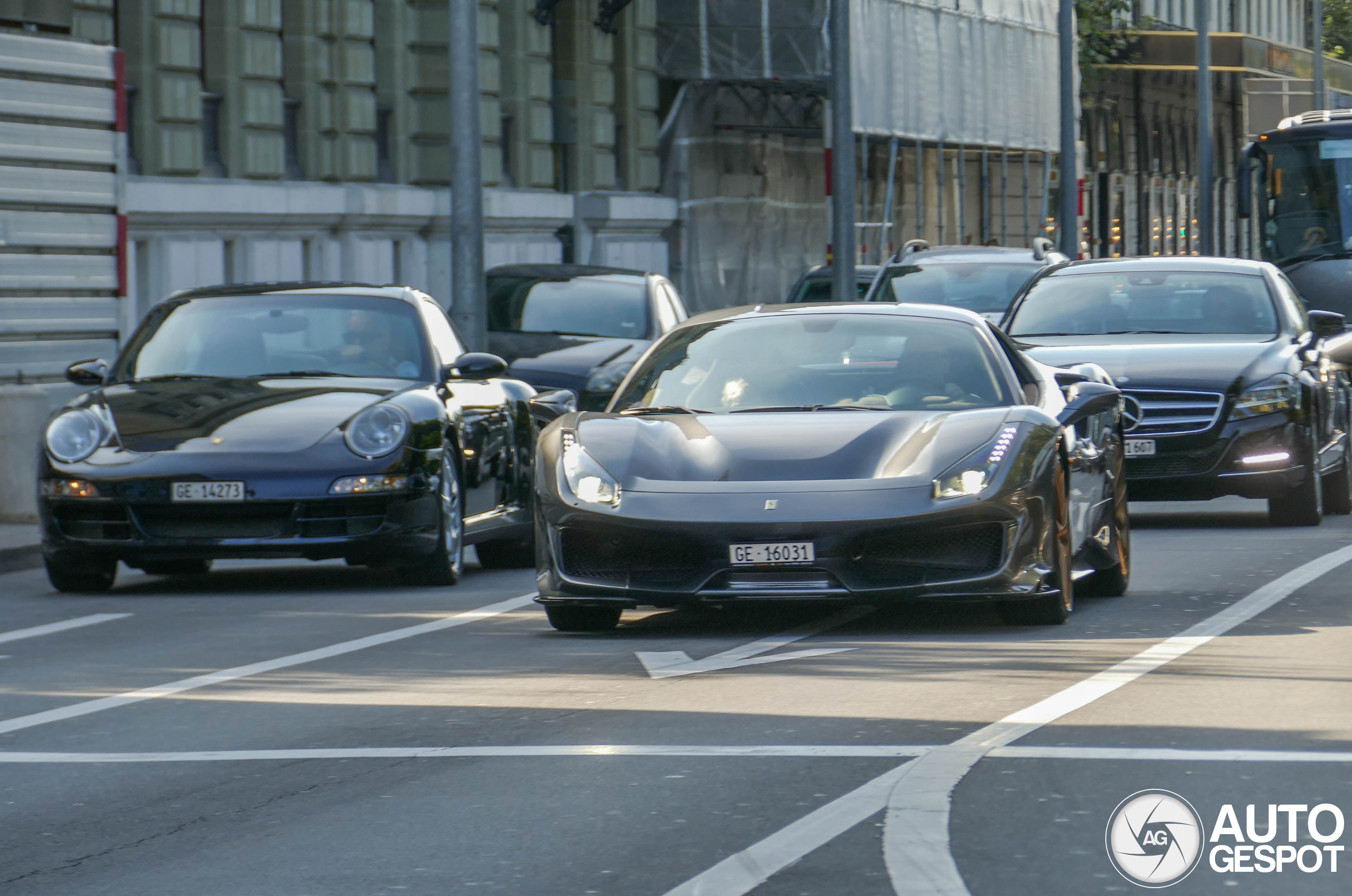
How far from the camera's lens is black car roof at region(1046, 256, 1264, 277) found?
53.2ft

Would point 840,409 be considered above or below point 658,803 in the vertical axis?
above

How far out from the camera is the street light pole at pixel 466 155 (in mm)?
20891

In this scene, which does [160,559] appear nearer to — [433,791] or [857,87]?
[433,791]

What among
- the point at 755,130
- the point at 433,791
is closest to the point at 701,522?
the point at 433,791

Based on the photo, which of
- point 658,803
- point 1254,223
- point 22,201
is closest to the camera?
point 658,803

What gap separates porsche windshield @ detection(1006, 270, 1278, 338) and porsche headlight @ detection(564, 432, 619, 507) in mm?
6827

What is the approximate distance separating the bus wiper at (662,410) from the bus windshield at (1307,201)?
76.7 feet

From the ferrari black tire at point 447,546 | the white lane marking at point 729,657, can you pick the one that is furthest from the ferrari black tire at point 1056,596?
the ferrari black tire at point 447,546

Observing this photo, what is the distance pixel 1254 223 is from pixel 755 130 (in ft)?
28.2

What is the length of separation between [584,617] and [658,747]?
9.81ft

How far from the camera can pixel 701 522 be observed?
9.16 meters

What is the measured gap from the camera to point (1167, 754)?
655 cm

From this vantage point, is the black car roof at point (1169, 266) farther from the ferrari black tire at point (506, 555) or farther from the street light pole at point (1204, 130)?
the street light pole at point (1204, 130)

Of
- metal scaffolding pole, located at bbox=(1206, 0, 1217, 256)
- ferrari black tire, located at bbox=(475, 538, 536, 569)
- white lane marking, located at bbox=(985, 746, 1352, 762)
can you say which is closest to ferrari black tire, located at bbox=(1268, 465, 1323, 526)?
ferrari black tire, located at bbox=(475, 538, 536, 569)
